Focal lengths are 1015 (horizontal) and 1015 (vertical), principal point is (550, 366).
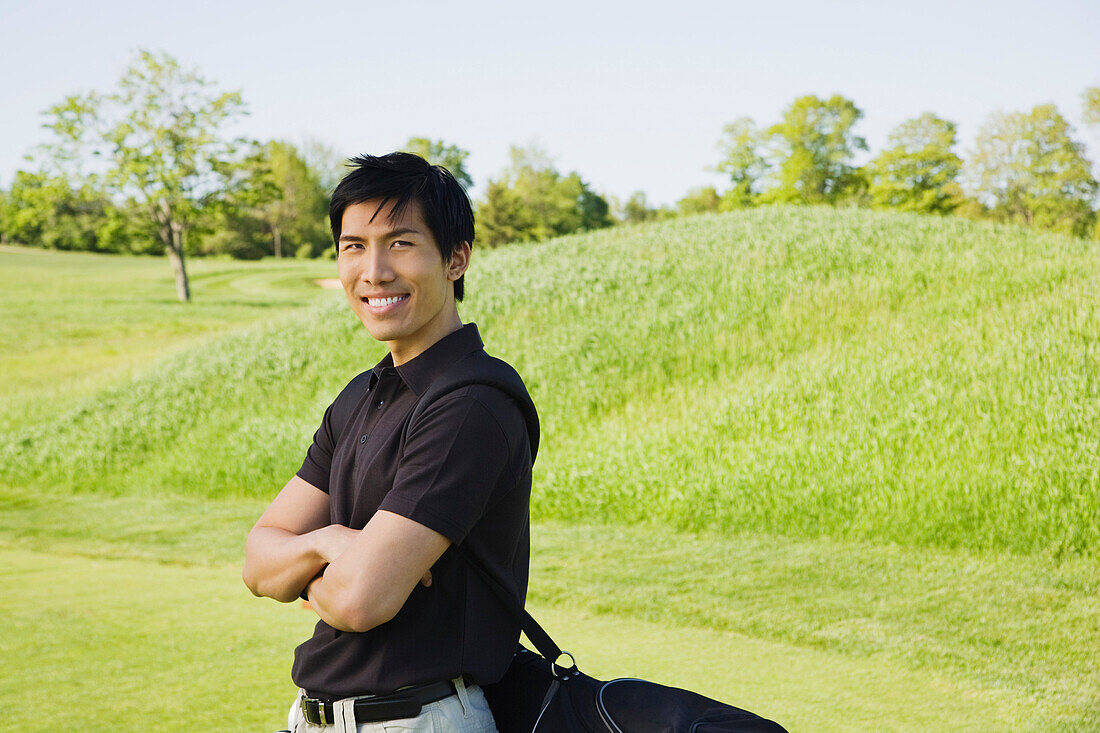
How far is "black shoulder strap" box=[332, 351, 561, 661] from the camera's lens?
5.71 ft

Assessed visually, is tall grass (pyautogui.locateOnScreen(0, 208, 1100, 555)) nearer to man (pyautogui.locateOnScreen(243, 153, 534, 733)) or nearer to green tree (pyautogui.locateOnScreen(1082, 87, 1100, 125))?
man (pyautogui.locateOnScreen(243, 153, 534, 733))

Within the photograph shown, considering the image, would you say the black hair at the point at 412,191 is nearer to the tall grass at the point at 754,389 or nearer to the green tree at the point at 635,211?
the tall grass at the point at 754,389

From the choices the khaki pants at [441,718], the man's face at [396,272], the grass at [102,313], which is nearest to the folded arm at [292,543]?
the khaki pants at [441,718]

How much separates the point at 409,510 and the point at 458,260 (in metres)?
0.56

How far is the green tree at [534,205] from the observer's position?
137ft

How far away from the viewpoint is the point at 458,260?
1.99m

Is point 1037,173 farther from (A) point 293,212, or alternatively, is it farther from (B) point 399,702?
(B) point 399,702

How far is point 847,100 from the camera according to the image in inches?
1704

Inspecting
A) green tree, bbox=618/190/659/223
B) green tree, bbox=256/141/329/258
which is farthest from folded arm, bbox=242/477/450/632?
green tree, bbox=618/190/659/223

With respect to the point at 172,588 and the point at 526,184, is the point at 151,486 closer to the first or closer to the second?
the point at 172,588

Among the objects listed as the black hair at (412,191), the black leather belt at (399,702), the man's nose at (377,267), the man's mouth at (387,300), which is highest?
the black hair at (412,191)

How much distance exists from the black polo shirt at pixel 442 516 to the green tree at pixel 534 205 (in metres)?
39.1

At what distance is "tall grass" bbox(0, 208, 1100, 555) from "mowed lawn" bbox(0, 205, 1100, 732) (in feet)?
0.13

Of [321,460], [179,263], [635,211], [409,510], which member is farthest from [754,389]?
[635,211]
